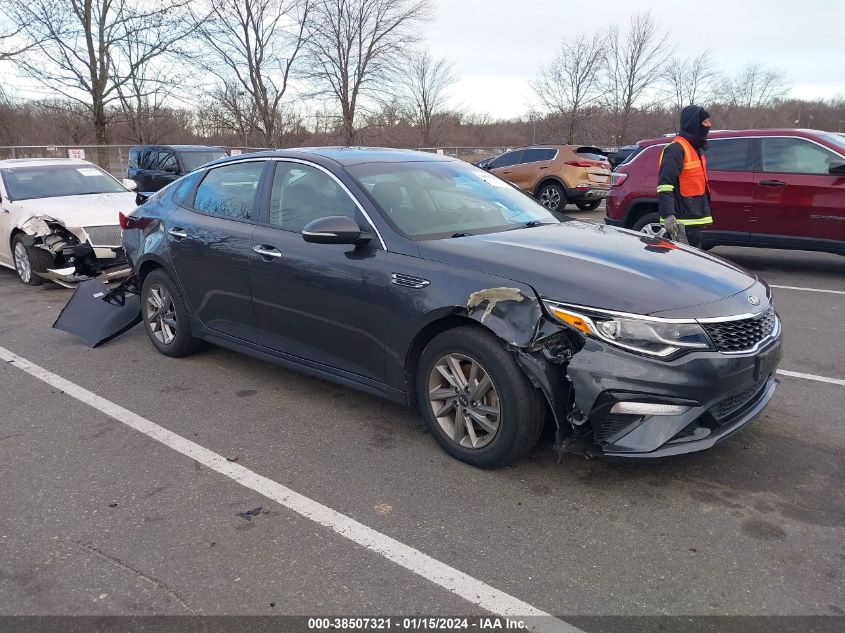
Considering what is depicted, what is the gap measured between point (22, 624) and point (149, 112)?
33.8m

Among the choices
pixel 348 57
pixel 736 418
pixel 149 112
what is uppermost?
pixel 348 57

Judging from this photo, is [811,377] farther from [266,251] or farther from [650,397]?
[266,251]

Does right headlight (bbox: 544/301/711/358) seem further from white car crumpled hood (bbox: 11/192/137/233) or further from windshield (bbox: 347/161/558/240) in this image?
white car crumpled hood (bbox: 11/192/137/233)

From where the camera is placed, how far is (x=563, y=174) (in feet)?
50.6

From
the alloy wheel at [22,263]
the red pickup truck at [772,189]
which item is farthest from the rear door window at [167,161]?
the red pickup truck at [772,189]

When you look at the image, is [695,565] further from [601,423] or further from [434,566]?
[434,566]

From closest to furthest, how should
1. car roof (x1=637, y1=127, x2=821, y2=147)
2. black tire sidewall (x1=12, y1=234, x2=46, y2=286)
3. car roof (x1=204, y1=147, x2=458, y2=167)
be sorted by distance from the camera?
car roof (x1=204, y1=147, x2=458, y2=167) → car roof (x1=637, y1=127, x2=821, y2=147) → black tire sidewall (x1=12, y1=234, x2=46, y2=286)

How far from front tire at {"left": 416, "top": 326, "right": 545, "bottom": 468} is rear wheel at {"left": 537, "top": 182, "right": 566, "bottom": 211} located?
12843 millimetres

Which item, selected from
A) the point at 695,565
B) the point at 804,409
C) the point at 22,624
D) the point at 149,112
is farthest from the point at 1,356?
the point at 149,112

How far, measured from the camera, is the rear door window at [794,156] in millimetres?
7762

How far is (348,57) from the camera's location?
125 ft

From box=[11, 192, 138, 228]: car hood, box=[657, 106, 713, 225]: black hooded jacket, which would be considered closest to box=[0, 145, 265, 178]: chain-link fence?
box=[11, 192, 138, 228]: car hood

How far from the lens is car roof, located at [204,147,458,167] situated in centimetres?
435

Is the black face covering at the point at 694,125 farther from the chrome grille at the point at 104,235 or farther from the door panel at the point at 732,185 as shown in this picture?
the chrome grille at the point at 104,235
